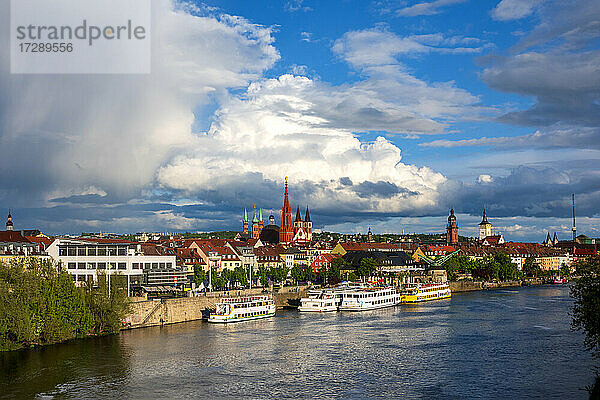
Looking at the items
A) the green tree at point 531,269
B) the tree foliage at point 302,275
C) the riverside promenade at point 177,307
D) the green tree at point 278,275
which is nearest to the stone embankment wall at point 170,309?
the riverside promenade at point 177,307

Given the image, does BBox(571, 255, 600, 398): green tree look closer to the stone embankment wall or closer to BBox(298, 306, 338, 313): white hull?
the stone embankment wall

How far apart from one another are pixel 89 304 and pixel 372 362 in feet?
90.0

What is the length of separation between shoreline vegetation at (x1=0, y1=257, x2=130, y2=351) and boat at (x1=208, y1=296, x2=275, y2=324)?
1335 centimetres

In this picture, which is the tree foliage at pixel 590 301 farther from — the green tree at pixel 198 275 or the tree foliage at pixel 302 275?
the tree foliage at pixel 302 275

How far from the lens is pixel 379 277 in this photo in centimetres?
13375

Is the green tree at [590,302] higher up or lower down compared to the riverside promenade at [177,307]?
higher up

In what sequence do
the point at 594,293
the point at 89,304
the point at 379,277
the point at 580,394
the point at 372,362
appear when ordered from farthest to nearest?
the point at 379,277 → the point at 89,304 → the point at 372,362 → the point at 580,394 → the point at 594,293

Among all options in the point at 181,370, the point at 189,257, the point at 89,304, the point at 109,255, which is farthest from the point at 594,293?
the point at 189,257

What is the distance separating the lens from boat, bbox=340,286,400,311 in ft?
300

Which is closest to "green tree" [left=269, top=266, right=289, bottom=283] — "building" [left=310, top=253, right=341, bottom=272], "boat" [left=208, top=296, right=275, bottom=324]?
"building" [left=310, top=253, right=341, bottom=272]

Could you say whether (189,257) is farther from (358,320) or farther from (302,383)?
(302,383)

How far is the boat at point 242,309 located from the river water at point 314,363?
2208mm

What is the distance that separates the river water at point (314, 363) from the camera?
42.7m

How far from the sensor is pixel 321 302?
296 feet
